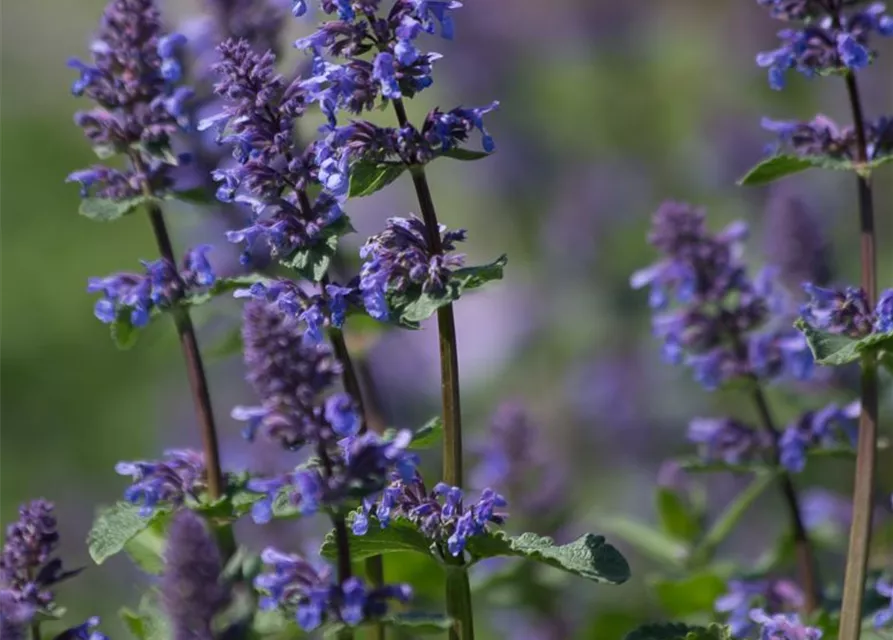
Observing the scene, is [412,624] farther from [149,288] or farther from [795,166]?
[795,166]

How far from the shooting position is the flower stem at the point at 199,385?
2648 mm

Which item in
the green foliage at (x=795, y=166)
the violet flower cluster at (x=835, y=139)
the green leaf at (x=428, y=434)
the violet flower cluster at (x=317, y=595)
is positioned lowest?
the violet flower cluster at (x=317, y=595)

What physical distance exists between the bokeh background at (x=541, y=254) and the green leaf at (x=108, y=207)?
6.28 feet

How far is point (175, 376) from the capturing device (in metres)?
7.48

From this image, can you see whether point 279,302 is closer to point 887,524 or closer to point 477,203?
point 887,524

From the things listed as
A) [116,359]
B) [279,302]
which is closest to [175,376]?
[116,359]

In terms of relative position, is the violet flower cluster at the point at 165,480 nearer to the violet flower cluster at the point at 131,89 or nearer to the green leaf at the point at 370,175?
the violet flower cluster at the point at 131,89

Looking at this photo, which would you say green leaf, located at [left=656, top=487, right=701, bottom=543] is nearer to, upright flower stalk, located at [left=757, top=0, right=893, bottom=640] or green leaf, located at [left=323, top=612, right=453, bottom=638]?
upright flower stalk, located at [left=757, top=0, right=893, bottom=640]

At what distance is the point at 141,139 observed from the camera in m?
2.73

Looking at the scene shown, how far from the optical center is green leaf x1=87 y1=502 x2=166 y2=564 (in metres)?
2.44

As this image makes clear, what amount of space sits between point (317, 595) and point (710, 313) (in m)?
1.64

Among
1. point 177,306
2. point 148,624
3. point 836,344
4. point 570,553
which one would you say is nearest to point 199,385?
point 177,306

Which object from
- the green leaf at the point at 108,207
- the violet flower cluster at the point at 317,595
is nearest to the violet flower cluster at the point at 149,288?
the green leaf at the point at 108,207

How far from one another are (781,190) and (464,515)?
2.84 m
